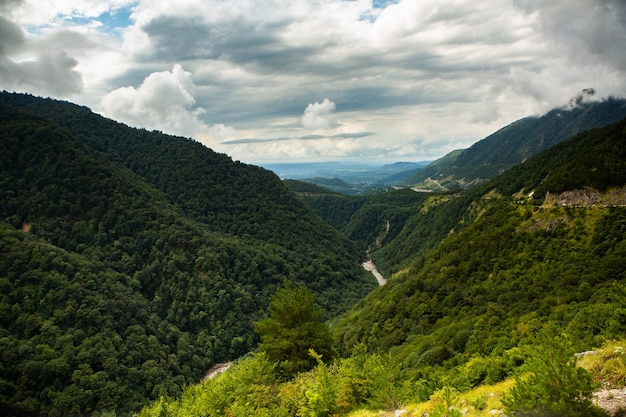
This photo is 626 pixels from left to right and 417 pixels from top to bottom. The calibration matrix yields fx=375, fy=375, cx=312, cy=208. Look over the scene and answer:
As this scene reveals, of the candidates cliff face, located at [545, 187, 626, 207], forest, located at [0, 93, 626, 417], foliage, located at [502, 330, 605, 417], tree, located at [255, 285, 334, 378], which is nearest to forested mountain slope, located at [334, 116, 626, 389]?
cliff face, located at [545, 187, 626, 207]

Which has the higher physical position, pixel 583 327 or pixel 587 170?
pixel 587 170

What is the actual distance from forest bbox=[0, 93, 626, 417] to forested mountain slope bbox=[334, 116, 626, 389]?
313mm

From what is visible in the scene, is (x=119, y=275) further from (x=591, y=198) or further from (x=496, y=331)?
(x=591, y=198)

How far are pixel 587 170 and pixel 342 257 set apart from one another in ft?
434

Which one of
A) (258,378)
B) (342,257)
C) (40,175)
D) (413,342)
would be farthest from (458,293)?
(40,175)

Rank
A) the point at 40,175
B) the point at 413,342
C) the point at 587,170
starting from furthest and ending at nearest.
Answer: the point at 40,175
the point at 587,170
the point at 413,342

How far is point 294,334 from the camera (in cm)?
3234

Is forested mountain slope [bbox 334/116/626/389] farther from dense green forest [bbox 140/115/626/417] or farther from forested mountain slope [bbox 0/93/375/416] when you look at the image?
forested mountain slope [bbox 0/93/375/416]

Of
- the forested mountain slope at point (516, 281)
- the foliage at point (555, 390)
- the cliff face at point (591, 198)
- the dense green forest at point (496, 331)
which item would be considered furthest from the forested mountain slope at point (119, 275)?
the cliff face at point (591, 198)

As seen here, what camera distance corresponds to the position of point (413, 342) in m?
61.4

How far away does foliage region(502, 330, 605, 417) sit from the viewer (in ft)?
32.3

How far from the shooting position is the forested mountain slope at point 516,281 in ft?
135

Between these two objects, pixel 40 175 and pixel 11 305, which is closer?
pixel 11 305

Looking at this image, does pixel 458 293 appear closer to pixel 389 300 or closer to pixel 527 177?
pixel 389 300
